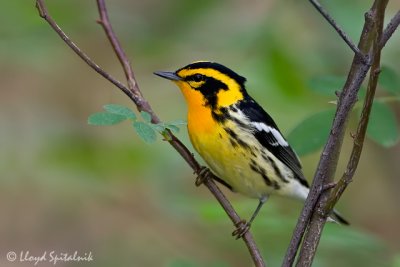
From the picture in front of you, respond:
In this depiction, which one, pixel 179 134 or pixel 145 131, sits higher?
pixel 179 134

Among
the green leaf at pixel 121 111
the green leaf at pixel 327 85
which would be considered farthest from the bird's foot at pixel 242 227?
the green leaf at pixel 327 85

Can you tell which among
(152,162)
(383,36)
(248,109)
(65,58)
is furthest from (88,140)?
(383,36)

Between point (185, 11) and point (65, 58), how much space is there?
177 cm

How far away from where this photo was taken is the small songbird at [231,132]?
3.97 meters

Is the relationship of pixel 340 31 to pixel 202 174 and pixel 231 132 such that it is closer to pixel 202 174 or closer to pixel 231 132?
pixel 202 174

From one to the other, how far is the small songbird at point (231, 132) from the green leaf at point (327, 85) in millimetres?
513

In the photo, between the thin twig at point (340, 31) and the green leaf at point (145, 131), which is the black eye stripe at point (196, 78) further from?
the thin twig at point (340, 31)

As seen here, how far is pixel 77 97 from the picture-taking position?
7449 mm

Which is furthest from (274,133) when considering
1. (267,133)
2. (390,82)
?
(390,82)

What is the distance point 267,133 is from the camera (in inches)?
168

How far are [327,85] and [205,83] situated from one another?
0.72m

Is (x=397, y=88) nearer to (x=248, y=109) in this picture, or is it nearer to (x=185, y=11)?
(x=248, y=109)

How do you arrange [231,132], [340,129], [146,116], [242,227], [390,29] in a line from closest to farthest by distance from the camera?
[390,29], [340,129], [146,116], [242,227], [231,132]

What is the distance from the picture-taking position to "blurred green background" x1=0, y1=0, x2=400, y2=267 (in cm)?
434
